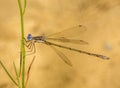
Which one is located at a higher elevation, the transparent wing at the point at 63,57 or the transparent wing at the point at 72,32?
the transparent wing at the point at 72,32

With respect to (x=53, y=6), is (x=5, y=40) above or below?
below

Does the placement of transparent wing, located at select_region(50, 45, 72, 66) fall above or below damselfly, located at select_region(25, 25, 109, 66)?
below

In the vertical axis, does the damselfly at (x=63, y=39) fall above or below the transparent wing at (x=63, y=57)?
above

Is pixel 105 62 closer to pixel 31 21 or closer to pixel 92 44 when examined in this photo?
pixel 92 44

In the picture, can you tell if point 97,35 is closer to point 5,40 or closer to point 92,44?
point 92,44

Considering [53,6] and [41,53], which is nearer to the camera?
[41,53]

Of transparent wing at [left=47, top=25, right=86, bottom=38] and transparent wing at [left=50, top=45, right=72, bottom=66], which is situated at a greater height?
transparent wing at [left=47, top=25, right=86, bottom=38]

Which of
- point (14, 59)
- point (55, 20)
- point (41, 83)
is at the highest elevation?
point (55, 20)

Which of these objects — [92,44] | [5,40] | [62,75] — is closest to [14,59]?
[5,40]
